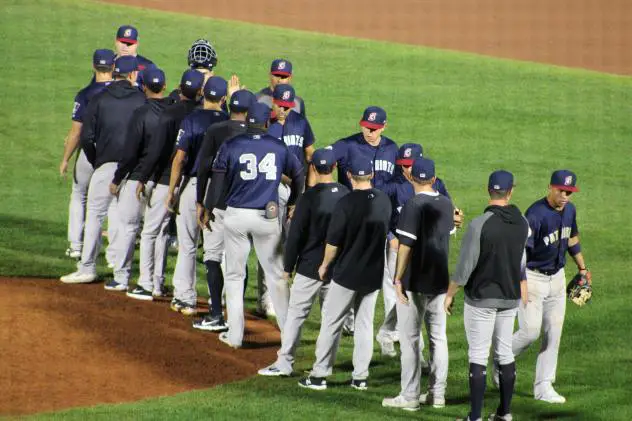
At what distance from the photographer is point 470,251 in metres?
9.34

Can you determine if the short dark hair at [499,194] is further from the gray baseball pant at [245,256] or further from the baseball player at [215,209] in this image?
the baseball player at [215,209]

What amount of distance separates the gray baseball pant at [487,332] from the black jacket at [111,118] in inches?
185

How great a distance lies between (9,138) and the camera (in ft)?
73.5

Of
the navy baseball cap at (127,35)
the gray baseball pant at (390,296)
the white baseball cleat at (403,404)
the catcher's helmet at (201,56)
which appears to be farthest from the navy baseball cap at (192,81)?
the white baseball cleat at (403,404)

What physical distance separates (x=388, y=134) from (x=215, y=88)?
12.8 meters

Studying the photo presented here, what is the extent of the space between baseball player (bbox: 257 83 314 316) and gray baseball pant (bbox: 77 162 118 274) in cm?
172

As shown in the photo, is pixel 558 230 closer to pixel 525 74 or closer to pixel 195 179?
pixel 195 179

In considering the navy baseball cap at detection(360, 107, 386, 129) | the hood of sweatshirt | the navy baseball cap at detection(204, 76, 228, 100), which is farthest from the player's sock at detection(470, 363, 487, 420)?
the navy baseball cap at detection(204, 76, 228, 100)

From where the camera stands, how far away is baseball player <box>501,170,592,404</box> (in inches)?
407

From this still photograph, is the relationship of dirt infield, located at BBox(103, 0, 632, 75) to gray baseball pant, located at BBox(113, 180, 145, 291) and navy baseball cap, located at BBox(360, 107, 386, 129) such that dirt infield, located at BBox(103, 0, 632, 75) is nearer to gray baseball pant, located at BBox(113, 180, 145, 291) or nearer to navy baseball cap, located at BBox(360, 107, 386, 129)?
gray baseball pant, located at BBox(113, 180, 145, 291)

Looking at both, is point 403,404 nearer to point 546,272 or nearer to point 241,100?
point 546,272

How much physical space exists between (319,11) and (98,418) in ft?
90.4

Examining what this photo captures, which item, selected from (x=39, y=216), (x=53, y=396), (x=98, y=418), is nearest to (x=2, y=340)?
(x=53, y=396)

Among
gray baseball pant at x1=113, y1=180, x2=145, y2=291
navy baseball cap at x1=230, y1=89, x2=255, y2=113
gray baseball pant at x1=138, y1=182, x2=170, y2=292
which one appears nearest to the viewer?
navy baseball cap at x1=230, y1=89, x2=255, y2=113
